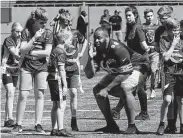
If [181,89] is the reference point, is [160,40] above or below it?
above

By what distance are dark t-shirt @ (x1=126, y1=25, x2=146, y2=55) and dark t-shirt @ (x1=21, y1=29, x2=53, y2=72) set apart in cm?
205

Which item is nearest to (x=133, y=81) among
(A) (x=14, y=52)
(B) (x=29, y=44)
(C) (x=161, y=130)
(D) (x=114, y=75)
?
(D) (x=114, y=75)

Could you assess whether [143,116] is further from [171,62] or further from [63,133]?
[63,133]

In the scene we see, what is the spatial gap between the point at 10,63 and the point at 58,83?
221 cm

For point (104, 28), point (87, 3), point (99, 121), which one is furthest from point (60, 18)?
point (87, 3)

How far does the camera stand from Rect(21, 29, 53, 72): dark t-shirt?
11.2 m

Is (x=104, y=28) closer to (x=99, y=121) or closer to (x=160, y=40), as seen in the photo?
(x=160, y=40)

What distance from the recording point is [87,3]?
119ft

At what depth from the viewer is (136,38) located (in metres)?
12.8

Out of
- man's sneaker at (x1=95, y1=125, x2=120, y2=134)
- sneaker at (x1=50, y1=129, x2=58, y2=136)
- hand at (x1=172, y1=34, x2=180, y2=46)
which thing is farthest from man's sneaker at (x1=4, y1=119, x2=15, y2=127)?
hand at (x1=172, y1=34, x2=180, y2=46)

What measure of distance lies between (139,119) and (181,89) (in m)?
1.95

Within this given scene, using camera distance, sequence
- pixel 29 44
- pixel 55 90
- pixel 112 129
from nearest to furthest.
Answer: pixel 55 90 < pixel 29 44 < pixel 112 129

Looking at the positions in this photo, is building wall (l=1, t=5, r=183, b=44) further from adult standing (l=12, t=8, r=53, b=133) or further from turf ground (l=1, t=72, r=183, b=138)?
adult standing (l=12, t=8, r=53, b=133)

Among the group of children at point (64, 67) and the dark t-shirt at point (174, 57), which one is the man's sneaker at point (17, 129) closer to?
the group of children at point (64, 67)
